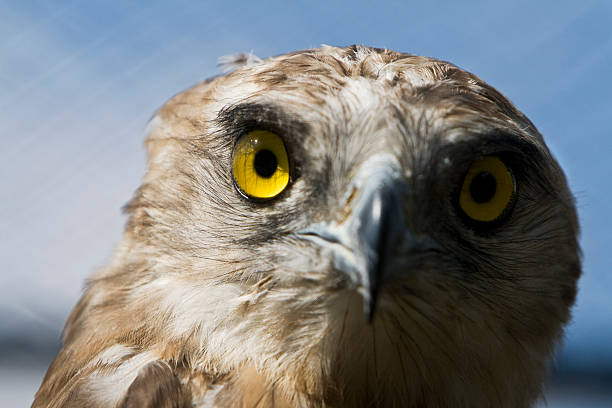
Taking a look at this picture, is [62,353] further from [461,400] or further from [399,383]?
[461,400]

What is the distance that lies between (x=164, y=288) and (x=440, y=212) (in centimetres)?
85

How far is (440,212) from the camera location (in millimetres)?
1695

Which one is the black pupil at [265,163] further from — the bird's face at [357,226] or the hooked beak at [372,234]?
the hooked beak at [372,234]

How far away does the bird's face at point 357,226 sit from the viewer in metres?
1.61

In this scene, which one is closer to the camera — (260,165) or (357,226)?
(357,226)

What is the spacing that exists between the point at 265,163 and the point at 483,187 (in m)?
0.65

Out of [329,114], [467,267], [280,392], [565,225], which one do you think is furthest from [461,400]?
[329,114]

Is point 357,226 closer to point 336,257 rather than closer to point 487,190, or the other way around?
point 336,257

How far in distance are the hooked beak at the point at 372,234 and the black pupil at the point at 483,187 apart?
276 mm

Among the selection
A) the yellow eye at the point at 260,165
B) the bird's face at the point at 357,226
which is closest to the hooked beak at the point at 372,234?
the bird's face at the point at 357,226

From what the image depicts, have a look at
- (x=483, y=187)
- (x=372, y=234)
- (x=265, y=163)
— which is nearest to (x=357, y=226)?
(x=372, y=234)

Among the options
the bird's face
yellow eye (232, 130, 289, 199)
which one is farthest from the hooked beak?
yellow eye (232, 130, 289, 199)

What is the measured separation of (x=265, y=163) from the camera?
179 cm

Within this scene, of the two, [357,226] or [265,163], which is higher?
[265,163]
